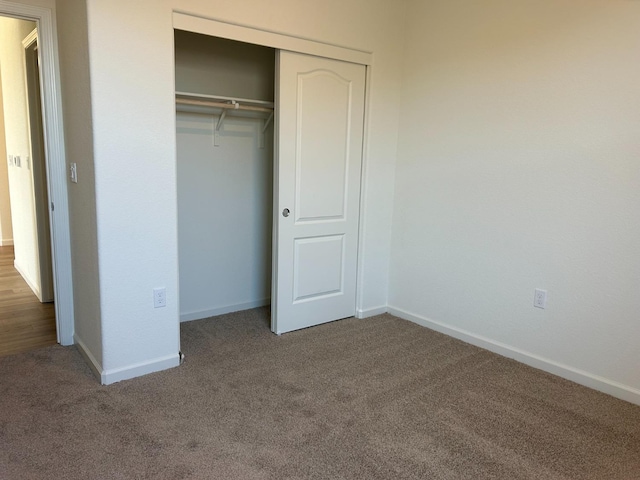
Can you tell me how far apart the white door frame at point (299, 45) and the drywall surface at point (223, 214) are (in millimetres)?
618

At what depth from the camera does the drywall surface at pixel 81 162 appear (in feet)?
7.97

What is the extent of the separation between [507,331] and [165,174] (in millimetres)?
2461

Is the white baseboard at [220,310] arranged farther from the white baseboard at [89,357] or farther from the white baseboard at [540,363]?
the white baseboard at [540,363]

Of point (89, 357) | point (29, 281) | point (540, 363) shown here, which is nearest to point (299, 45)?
point (89, 357)

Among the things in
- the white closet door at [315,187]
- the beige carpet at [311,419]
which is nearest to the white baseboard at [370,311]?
the white closet door at [315,187]

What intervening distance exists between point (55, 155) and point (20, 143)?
1.93 m

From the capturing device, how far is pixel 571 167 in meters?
2.70

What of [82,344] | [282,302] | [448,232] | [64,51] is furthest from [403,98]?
[82,344]

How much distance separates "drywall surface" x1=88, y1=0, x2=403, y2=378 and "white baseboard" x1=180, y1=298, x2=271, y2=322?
796 mm

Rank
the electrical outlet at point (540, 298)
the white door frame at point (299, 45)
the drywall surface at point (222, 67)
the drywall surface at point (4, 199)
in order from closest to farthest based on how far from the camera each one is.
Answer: the white door frame at point (299, 45)
the electrical outlet at point (540, 298)
the drywall surface at point (222, 67)
the drywall surface at point (4, 199)

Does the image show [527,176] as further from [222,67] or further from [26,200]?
[26,200]

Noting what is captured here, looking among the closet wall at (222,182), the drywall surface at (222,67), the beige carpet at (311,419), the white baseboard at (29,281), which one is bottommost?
the beige carpet at (311,419)

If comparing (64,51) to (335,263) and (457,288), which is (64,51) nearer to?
(335,263)

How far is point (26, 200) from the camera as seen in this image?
14.5ft
